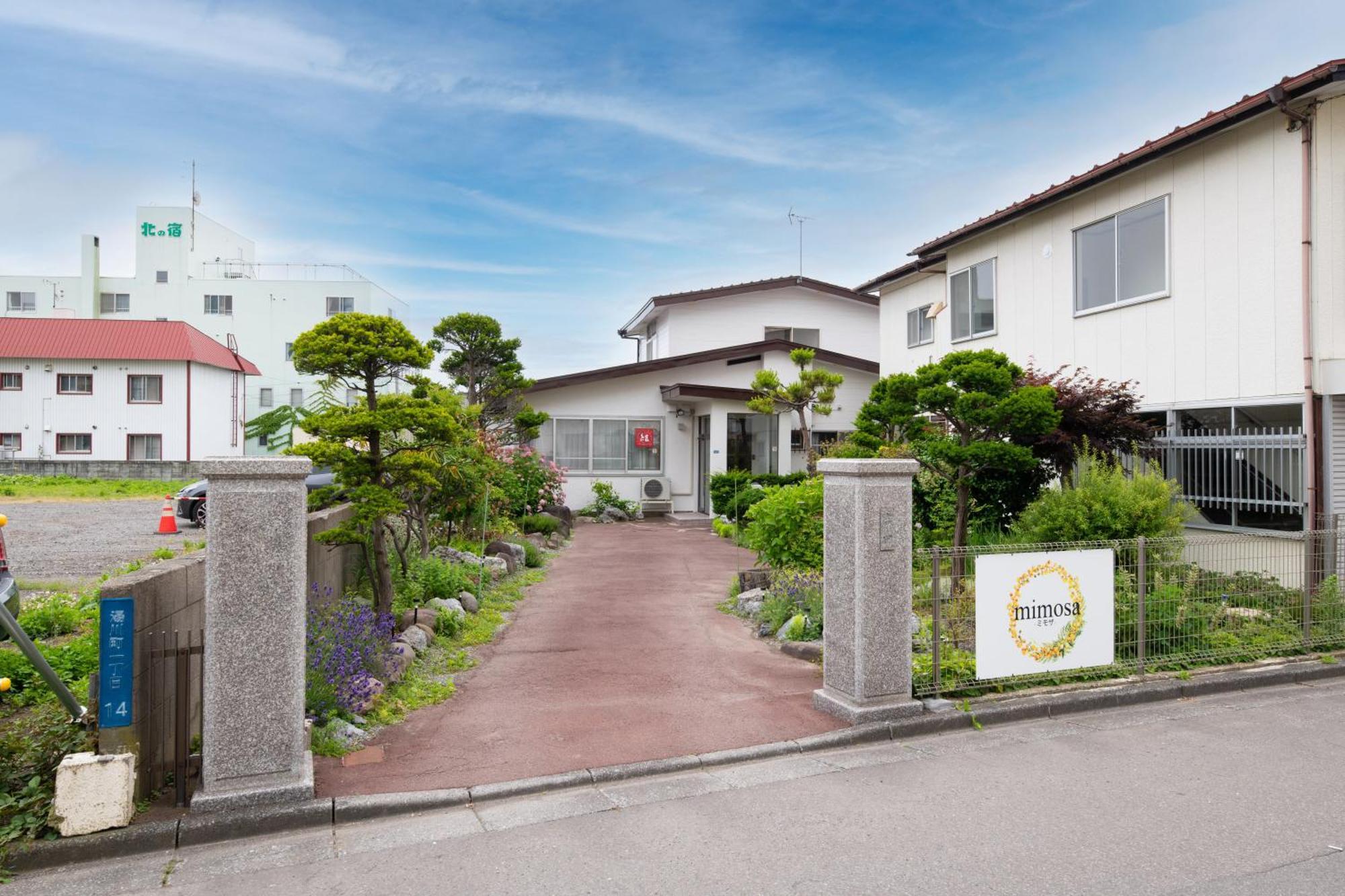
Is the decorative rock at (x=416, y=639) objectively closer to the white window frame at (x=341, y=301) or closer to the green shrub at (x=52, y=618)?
the green shrub at (x=52, y=618)

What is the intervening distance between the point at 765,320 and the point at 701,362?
4.28 m

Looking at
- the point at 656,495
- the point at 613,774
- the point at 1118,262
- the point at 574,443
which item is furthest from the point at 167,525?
the point at 1118,262

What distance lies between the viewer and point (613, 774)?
5.14 meters

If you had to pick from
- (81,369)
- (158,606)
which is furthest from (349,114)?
(81,369)

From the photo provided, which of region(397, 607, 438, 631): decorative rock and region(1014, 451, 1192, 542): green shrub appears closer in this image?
region(397, 607, 438, 631): decorative rock

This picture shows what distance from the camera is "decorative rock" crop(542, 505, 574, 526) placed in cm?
1844

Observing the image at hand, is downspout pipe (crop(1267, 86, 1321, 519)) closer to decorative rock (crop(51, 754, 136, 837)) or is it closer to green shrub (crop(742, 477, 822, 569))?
green shrub (crop(742, 477, 822, 569))

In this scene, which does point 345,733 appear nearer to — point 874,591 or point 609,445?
point 874,591

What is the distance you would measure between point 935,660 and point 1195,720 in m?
2.02

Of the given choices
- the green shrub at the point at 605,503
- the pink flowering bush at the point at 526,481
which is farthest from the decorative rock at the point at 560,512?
the green shrub at the point at 605,503

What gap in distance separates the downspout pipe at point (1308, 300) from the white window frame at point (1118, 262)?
1747 mm

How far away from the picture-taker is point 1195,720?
637 cm

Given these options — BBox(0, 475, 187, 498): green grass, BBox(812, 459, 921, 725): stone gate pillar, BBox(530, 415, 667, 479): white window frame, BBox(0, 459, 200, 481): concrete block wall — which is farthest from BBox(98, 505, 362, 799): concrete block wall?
BBox(0, 459, 200, 481): concrete block wall

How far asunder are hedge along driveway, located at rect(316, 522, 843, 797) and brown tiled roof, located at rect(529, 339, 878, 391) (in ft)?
34.0
